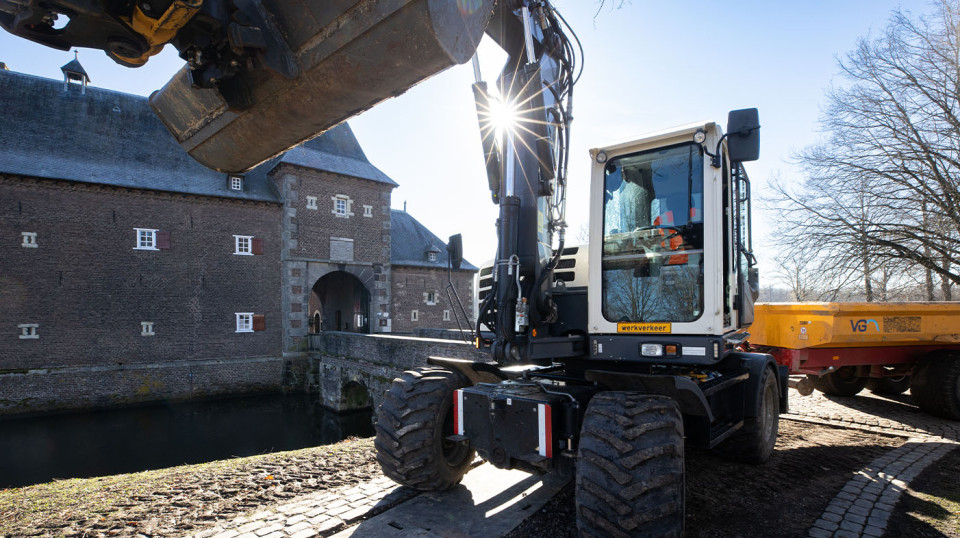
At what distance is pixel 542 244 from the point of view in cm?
410

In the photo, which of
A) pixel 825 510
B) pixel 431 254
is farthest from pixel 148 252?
pixel 825 510

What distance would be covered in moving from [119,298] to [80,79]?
429 inches

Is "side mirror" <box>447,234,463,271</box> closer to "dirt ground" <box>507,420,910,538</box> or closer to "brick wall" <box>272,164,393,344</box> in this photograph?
"dirt ground" <box>507,420,910,538</box>

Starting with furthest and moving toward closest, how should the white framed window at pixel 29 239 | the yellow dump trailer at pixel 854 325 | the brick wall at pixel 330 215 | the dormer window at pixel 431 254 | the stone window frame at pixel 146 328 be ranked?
the dormer window at pixel 431 254 < the brick wall at pixel 330 215 < the stone window frame at pixel 146 328 < the white framed window at pixel 29 239 < the yellow dump trailer at pixel 854 325

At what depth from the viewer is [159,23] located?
69.4 inches

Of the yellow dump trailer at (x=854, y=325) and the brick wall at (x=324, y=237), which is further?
the brick wall at (x=324, y=237)

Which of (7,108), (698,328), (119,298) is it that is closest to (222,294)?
(119,298)

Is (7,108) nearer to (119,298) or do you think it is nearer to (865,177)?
(119,298)

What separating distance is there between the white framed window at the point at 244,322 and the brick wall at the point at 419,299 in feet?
23.8

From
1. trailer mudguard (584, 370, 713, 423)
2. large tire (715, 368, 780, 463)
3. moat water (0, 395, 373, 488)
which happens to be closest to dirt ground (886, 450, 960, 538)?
large tire (715, 368, 780, 463)

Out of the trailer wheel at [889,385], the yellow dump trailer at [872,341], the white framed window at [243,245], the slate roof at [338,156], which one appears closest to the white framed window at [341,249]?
the slate roof at [338,156]

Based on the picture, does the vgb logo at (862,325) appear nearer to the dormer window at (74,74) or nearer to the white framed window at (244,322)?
the white framed window at (244,322)

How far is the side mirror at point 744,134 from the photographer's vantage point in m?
3.39

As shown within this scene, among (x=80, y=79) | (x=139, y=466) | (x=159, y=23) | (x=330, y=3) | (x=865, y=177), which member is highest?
(x=80, y=79)
